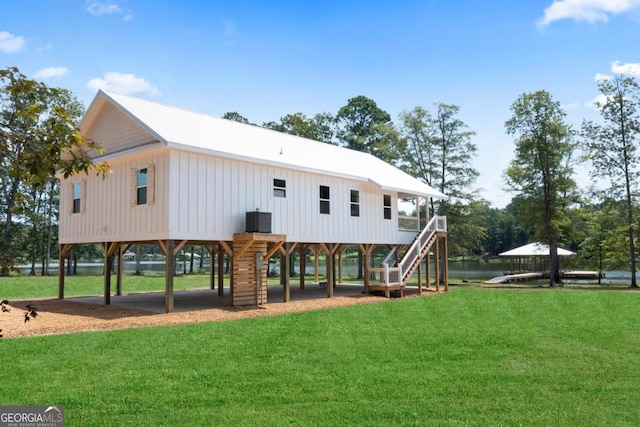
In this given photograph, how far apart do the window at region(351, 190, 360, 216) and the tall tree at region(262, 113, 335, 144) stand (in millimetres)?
21496

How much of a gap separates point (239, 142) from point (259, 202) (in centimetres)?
245

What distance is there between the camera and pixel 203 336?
415 inches

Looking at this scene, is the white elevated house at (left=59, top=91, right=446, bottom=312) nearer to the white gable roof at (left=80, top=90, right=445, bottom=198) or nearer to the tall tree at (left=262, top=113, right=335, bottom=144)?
the white gable roof at (left=80, top=90, right=445, bottom=198)

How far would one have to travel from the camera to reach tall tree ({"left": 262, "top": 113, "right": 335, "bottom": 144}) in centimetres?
4253

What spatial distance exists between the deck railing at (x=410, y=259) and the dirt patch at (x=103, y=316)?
2.51m

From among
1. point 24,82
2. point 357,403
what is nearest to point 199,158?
point 357,403

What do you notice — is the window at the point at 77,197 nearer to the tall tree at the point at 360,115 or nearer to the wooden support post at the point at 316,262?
the wooden support post at the point at 316,262

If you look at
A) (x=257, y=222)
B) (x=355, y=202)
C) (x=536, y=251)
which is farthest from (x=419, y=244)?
(x=536, y=251)

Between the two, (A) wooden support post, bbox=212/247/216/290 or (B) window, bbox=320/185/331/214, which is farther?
(A) wooden support post, bbox=212/247/216/290

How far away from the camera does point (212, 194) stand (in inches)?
624

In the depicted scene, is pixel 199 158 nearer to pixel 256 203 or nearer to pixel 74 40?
pixel 256 203

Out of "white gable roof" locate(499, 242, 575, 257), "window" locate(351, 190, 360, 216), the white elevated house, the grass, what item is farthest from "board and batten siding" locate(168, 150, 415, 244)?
"white gable roof" locate(499, 242, 575, 257)

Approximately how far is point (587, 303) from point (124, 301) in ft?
53.6

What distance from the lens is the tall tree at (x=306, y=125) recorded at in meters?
42.5
